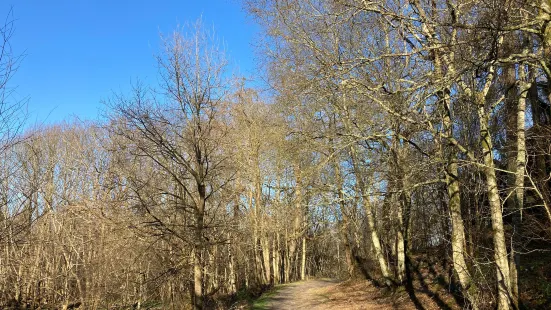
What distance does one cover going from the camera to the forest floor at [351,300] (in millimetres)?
11055

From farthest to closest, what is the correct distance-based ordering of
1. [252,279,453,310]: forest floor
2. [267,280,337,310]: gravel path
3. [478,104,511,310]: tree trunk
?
[267,280,337,310]: gravel path
[252,279,453,310]: forest floor
[478,104,511,310]: tree trunk

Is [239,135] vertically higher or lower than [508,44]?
higher

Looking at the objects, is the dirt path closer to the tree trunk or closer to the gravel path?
the gravel path

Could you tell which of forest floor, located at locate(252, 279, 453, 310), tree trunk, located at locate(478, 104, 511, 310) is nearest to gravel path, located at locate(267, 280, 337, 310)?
forest floor, located at locate(252, 279, 453, 310)

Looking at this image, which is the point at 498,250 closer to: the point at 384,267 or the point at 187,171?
the point at 384,267

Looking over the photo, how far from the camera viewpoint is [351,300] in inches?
534

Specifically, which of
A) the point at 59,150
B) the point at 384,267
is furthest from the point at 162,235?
the point at 59,150

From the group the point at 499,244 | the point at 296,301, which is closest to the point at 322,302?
the point at 296,301

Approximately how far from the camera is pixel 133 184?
36.8ft

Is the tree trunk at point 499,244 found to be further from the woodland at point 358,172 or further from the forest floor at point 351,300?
the forest floor at point 351,300

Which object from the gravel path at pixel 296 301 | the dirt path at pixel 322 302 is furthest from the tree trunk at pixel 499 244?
the gravel path at pixel 296 301

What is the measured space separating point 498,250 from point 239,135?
1577cm

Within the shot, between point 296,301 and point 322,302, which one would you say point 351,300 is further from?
point 296,301

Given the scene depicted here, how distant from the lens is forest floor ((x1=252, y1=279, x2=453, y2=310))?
11055 mm
